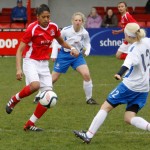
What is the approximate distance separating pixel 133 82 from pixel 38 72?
198 cm

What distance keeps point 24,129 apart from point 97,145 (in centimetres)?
151

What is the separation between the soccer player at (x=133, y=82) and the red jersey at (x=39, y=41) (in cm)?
176

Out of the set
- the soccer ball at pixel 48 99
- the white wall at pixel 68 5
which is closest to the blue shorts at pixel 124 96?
the soccer ball at pixel 48 99

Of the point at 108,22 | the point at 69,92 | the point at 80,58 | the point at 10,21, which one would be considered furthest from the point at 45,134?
the point at 10,21

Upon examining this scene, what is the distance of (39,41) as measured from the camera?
9961mm

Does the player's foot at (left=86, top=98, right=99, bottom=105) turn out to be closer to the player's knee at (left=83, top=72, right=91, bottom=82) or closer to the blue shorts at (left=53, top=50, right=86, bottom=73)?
the player's knee at (left=83, top=72, right=91, bottom=82)

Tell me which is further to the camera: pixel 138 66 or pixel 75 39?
pixel 75 39

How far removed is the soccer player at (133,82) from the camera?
27.8ft

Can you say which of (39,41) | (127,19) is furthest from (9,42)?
(39,41)

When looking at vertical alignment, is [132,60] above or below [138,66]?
above

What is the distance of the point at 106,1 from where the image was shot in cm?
2948

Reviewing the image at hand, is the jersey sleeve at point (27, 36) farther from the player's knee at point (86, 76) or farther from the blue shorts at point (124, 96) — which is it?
the player's knee at point (86, 76)

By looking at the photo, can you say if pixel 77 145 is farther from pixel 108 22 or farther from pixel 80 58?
pixel 108 22

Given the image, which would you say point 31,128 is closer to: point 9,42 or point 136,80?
point 136,80
